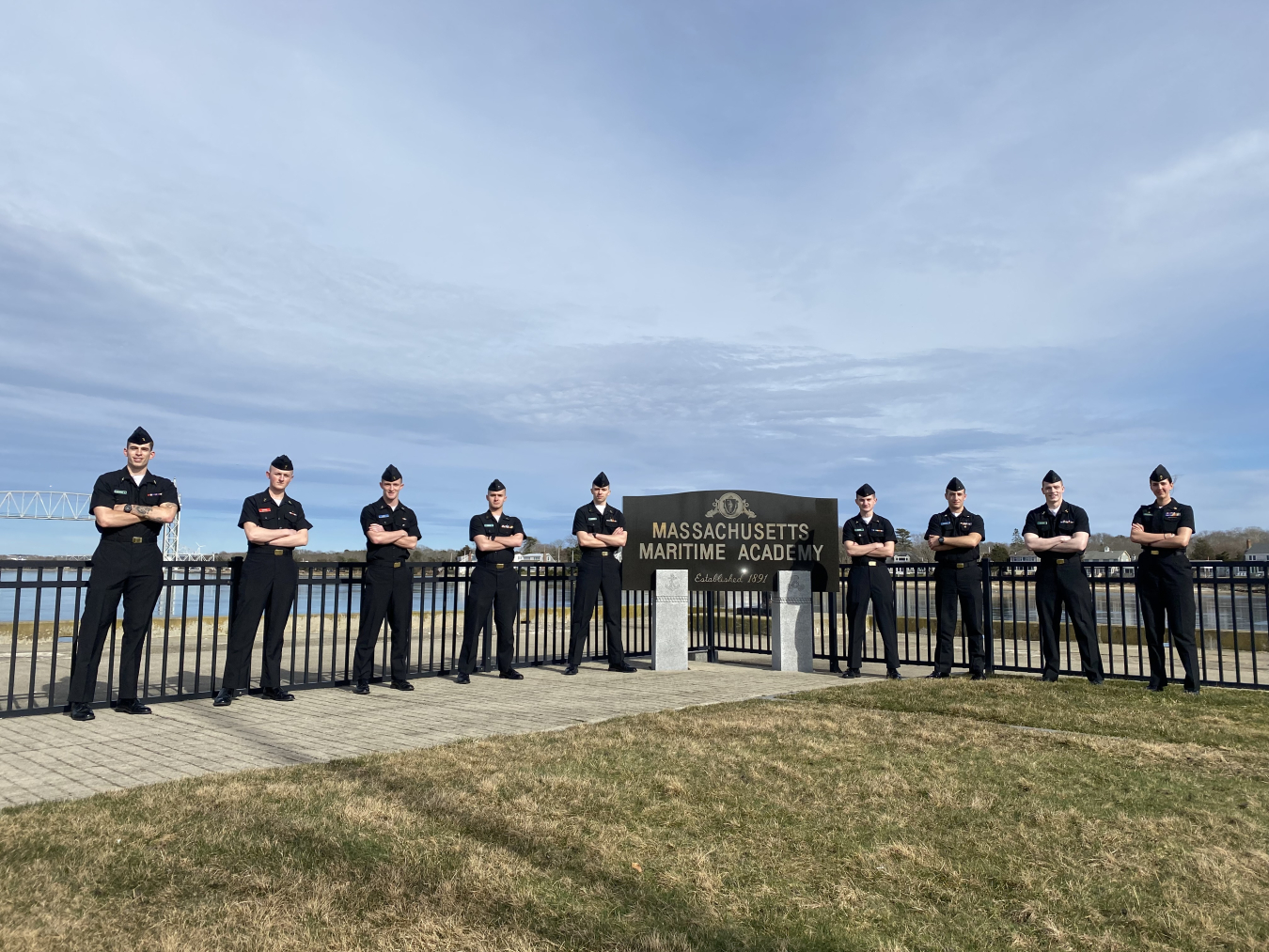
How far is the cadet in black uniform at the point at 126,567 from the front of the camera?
720 cm

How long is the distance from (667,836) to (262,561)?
575cm

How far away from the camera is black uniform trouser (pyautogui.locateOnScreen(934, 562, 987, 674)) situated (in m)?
9.88

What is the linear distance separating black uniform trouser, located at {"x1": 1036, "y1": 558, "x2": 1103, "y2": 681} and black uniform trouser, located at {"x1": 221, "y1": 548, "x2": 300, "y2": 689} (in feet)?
26.5

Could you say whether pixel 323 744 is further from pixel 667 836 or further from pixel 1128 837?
pixel 1128 837

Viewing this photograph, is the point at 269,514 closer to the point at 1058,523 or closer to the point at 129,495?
the point at 129,495

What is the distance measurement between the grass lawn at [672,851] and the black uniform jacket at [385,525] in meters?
A: 3.70

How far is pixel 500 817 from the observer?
411 centimetres

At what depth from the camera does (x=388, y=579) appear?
29.6 ft

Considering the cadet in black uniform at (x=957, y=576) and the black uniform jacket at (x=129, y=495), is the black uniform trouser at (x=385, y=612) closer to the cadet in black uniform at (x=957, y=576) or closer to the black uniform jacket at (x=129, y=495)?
the black uniform jacket at (x=129, y=495)

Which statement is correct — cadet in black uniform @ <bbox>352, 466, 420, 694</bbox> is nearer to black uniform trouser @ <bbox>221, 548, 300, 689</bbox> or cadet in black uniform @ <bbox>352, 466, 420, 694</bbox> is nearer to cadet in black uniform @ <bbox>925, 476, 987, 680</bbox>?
black uniform trouser @ <bbox>221, 548, 300, 689</bbox>

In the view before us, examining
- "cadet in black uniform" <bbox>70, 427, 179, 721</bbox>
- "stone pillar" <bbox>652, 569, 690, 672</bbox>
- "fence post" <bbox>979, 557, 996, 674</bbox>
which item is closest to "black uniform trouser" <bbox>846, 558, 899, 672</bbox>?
"fence post" <bbox>979, 557, 996, 674</bbox>

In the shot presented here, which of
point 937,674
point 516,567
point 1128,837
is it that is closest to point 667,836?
point 1128,837

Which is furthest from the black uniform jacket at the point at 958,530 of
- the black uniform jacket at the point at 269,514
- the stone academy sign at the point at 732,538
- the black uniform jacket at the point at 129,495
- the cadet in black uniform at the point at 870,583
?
the black uniform jacket at the point at 129,495

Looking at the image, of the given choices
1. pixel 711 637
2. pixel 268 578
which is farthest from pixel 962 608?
pixel 268 578
